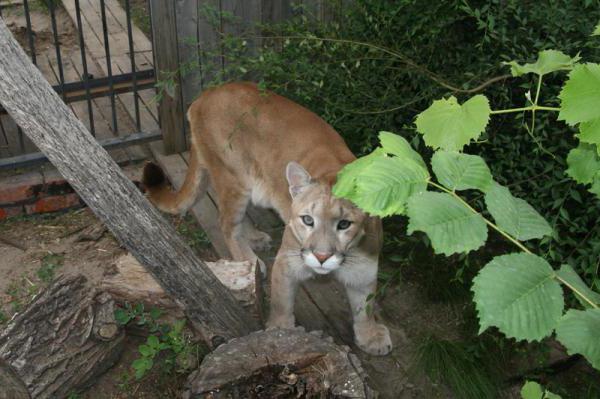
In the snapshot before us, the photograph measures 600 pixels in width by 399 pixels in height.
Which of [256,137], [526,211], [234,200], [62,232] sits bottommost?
[62,232]

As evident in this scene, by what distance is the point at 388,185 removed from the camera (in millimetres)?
1343

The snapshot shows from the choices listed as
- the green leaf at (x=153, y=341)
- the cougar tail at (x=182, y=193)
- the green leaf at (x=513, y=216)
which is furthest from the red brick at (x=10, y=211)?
the green leaf at (x=513, y=216)

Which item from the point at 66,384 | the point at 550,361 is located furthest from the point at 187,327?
the point at 550,361

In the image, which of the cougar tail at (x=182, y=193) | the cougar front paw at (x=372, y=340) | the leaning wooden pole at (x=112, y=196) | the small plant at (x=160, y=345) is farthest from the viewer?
the cougar tail at (x=182, y=193)

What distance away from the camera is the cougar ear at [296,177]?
3.52 metres

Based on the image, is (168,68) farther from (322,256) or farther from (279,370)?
(279,370)

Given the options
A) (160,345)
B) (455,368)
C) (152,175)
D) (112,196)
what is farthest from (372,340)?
(112,196)

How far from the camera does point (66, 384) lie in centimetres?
348

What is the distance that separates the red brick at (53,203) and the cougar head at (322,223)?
7.10 ft

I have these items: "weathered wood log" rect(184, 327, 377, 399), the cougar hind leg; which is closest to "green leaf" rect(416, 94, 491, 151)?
"weathered wood log" rect(184, 327, 377, 399)

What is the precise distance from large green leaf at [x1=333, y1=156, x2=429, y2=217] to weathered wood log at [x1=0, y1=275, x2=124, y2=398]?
2434 mm

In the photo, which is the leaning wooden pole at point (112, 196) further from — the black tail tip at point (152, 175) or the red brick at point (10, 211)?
the red brick at point (10, 211)

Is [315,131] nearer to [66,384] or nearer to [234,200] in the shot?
[234,200]

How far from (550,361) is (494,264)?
2.94 meters
